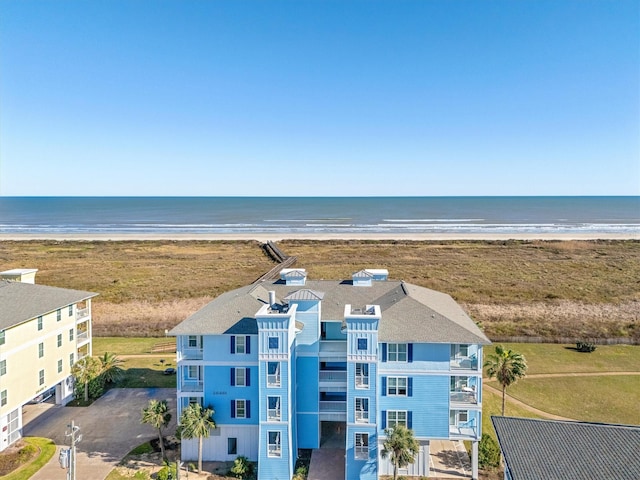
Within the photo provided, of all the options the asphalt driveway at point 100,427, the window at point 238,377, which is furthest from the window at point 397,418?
the asphalt driveway at point 100,427

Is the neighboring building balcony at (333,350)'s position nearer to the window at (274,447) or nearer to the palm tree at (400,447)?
the palm tree at (400,447)

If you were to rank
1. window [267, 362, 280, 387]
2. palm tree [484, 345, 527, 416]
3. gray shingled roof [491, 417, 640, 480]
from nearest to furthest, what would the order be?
gray shingled roof [491, 417, 640, 480] < window [267, 362, 280, 387] < palm tree [484, 345, 527, 416]

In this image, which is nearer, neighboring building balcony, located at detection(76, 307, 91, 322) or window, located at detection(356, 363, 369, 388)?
window, located at detection(356, 363, 369, 388)

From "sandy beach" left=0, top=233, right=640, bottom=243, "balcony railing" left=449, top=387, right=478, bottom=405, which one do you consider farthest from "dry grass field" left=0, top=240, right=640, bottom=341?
"balcony railing" left=449, top=387, right=478, bottom=405

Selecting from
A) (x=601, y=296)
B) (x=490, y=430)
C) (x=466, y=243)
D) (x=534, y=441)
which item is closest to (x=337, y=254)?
(x=466, y=243)

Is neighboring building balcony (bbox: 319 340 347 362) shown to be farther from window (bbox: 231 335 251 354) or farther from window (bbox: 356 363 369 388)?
window (bbox: 231 335 251 354)
